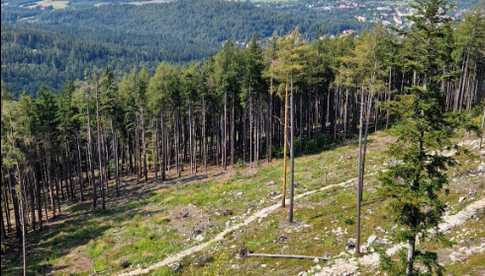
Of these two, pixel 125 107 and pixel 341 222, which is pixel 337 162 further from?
pixel 125 107

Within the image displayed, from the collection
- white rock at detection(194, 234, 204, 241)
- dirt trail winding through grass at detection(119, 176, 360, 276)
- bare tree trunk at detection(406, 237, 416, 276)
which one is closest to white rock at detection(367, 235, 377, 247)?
bare tree trunk at detection(406, 237, 416, 276)

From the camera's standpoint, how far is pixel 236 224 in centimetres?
3628

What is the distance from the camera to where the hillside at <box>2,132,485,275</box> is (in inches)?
1132

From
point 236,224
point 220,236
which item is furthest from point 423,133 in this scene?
point 236,224

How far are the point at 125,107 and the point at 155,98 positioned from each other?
6560 mm

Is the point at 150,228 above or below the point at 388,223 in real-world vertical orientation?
below

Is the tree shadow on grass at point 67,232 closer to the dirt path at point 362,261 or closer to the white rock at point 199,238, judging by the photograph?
the white rock at point 199,238

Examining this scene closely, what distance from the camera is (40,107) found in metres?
47.0

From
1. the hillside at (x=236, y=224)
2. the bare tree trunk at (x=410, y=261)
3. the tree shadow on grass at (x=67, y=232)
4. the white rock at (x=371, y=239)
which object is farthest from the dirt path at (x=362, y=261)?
the tree shadow on grass at (x=67, y=232)

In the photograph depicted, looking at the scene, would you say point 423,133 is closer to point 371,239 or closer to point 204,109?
point 371,239

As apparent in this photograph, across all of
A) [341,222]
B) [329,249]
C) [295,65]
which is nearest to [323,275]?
[329,249]

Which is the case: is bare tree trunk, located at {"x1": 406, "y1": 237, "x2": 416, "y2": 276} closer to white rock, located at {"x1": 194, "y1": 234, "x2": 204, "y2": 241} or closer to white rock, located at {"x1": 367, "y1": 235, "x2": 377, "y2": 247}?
white rock, located at {"x1": 367, "y1": 235, "x2": 377, "y2": 247}

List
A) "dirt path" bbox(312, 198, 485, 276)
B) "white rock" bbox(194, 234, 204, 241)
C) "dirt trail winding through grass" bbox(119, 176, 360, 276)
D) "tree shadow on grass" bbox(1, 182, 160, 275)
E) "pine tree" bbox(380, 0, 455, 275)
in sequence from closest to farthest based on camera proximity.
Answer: "pine tree" bbox(380, 0, 455, 275), "dirt path" bbox(312, 198, 485, 276), "dirt trail winding through grass" bbox(119, 176, 360, 276), "white rock" bbox(194, 234, 204, 241), "tree shadow on grass" bbox(1, 182, 160, 275)

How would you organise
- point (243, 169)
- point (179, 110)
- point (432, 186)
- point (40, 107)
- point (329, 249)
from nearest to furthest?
point (432, 186), point (329, 249), point (40, 107), point (243, 169), point (179, 110)
